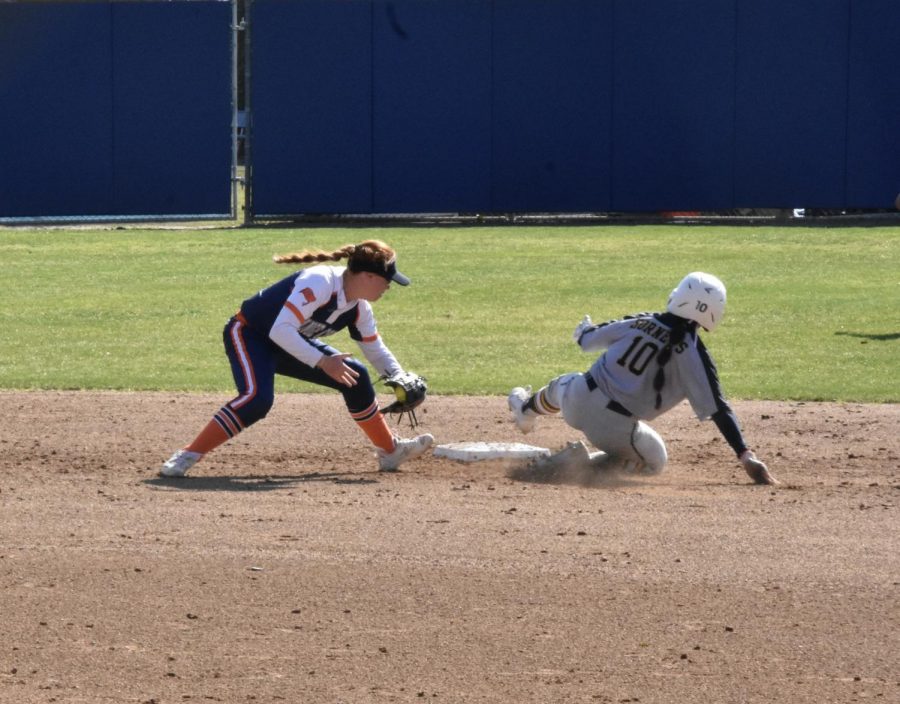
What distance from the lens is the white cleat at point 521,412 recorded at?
875 centimetres

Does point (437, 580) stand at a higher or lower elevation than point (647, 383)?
lower

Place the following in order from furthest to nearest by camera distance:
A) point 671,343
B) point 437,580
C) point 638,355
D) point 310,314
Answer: point 638,355, point 671,343, point 310,314, point 437,580

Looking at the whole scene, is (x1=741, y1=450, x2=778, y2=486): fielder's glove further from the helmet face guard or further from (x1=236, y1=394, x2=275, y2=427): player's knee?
(x1=236, y1=394, x2=275, y2=427): player's knee

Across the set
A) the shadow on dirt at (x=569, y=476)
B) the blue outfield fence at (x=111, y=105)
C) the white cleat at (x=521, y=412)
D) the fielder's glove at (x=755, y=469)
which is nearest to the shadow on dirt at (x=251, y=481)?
the shadow on dirt at (x=569, y=476)

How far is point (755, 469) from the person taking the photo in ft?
26.4

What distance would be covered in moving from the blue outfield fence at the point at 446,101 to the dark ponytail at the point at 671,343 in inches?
731

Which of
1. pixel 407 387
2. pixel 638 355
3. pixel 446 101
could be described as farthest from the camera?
pixel 446 101

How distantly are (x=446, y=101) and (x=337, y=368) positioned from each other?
18955 millimetres

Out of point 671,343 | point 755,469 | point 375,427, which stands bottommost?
point 755,469

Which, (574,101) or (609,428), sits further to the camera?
(574,101)

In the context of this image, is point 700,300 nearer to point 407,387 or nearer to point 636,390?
point 636,390

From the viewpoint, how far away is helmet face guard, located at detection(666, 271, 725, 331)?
795cm

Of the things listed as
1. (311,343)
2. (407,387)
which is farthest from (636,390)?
(311,343)

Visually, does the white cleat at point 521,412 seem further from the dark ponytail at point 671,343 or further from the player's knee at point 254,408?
the player's knee at point 254,408
